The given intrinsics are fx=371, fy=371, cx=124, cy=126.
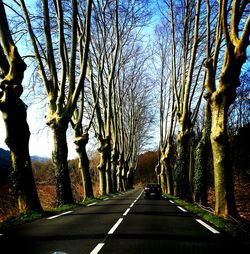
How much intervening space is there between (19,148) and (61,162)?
5.15m

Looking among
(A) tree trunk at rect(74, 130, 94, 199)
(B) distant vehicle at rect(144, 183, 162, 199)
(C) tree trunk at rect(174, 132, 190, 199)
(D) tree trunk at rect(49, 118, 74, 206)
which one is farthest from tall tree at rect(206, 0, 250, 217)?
(B) distant vehicle at rect(144, 183, 162, 199)

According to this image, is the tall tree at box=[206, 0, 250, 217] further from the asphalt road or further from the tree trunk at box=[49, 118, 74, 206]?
the tree trunk at box=[49, 118, 74, 206]

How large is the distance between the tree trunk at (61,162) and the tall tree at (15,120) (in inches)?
187

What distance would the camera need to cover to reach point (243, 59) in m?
10.7

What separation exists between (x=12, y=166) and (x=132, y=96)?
98.6 feet

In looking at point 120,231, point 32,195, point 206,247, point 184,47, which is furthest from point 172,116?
point 206,247

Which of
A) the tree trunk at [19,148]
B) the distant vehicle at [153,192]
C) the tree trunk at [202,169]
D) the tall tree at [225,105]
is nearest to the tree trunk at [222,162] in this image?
the tall tree at [225,105]

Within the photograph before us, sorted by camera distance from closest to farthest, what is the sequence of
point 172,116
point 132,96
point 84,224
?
point 84,224 → point 172,116 → point 132,96

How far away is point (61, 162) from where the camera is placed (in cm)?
1744

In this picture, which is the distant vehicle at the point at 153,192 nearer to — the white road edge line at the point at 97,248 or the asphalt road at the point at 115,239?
the asphalt road at the point at 115,239

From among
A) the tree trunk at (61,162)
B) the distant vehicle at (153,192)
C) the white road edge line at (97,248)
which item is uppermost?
the tree trunk at (61,162)

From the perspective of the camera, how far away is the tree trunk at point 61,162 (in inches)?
686

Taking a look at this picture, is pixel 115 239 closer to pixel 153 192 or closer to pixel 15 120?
pixel 15 120

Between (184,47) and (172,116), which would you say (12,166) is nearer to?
(184,47)
